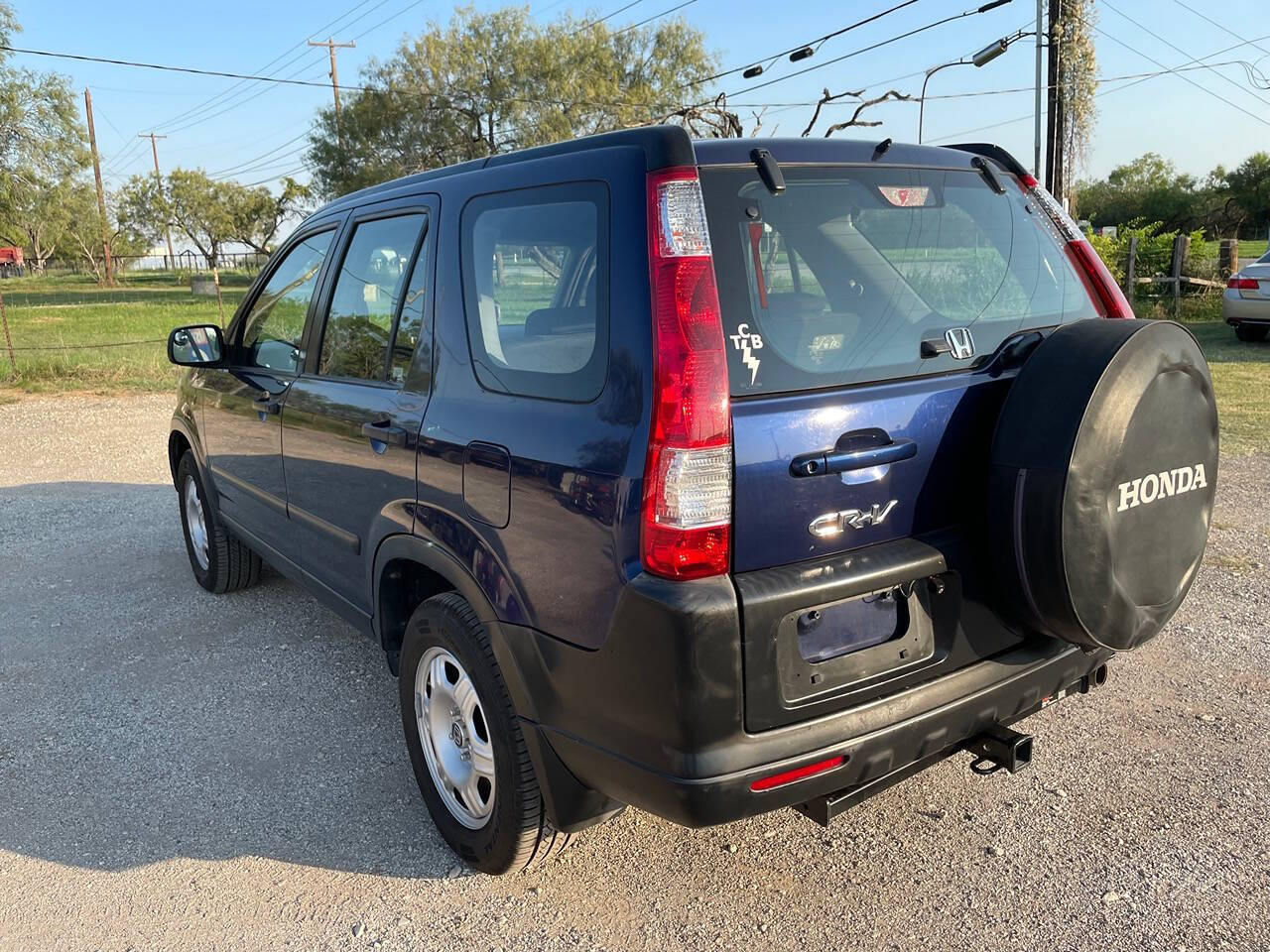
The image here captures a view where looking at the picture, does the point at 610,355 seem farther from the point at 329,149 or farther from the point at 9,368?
the point at 329,149

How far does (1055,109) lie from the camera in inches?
528

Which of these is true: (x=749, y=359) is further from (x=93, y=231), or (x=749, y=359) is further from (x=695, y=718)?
(x=93, y=231)

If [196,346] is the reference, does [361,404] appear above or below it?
below

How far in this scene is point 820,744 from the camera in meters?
2.16

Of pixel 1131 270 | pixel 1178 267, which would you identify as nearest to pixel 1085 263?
pixel 1131 270

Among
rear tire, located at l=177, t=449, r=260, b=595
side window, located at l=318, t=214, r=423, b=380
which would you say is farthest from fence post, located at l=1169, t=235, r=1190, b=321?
side window, located at l=318, t=214, r=423, b=380

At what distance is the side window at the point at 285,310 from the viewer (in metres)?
3.80

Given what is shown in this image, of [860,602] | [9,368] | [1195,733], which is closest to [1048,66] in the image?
[1195,733]

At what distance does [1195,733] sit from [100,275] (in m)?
79.6

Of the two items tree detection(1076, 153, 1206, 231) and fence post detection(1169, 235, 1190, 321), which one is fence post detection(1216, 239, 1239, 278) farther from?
tree detection(1076, 153, 1206, 231)

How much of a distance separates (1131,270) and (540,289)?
1588cm

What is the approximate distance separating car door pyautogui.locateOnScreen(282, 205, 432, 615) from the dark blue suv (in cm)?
3

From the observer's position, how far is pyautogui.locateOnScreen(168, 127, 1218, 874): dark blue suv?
2094 millimetres

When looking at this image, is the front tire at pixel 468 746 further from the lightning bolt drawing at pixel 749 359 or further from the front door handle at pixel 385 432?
the lightning bolt drawing at pixel 749 359
